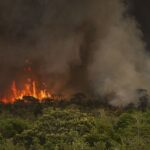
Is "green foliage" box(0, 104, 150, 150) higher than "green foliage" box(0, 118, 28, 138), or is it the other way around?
"green foliage" box(0, 118, 28, 138)

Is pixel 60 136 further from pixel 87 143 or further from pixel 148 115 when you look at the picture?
pixel 148 115

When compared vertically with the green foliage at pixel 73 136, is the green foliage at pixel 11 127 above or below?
above

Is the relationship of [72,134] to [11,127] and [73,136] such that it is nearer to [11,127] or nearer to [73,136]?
[73,136]

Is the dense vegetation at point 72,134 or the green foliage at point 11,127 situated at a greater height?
the green foliage at point 11,127

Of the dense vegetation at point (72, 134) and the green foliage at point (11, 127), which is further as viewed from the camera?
the green foliage at point (11, 127)

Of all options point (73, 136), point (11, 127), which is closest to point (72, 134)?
point (73, 136)

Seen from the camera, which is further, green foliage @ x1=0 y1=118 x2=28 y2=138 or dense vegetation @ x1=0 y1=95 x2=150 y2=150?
green foliage @ x1=0 y1=118 x2=28 y2=138

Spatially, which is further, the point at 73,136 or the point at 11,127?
the point at 11,127

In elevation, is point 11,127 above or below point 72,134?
above

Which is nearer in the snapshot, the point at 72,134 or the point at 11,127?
the point at 72,134

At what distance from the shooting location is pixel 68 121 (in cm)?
4516

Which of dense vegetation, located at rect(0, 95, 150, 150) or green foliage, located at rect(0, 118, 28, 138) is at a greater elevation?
green foliage, located at rect(0, 118, 28, 138)

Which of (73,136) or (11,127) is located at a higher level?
(11,127)

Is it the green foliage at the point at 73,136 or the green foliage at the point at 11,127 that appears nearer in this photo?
the green foliage at the point at 73,136
